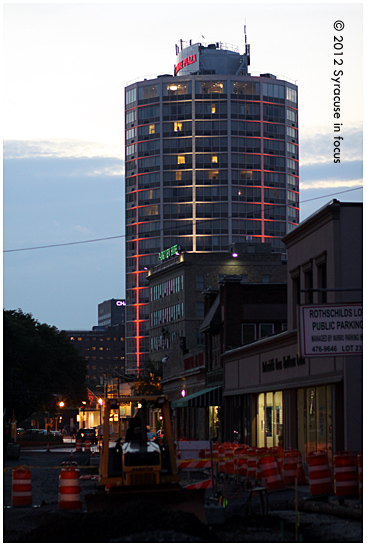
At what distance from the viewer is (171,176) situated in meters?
176

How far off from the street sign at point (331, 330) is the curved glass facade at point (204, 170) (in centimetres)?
15125

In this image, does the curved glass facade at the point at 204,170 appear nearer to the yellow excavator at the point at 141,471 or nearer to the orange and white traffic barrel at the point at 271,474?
the orange and white traffic barrel at the point at 271,474

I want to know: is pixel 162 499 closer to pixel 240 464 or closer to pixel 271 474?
pixel 271 474

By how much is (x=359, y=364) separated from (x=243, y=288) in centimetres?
2616

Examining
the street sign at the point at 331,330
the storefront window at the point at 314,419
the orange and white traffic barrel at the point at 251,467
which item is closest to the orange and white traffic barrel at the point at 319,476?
the street sign at the point at 331,330

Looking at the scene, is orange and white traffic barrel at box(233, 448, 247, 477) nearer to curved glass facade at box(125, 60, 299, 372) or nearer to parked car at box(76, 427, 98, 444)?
parked car at box(76, 427, 98, 444)

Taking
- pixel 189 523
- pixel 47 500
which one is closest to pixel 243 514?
pixel 189 523

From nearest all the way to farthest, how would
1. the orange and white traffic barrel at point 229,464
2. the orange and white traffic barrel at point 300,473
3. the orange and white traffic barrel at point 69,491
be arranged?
the orange and white traffic barrel at point 69,491
the orange and white traffic barrel at point 300,473
the orange and white traffic barrel at point 229,464

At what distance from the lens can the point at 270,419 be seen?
42.0 metres

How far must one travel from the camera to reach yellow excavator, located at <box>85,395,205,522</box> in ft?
58.2

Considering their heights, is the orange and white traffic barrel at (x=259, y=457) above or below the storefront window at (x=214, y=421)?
above

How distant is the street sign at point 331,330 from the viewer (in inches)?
742

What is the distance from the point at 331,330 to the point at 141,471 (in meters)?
4.80

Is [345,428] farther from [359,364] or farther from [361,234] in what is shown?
[361,234]
